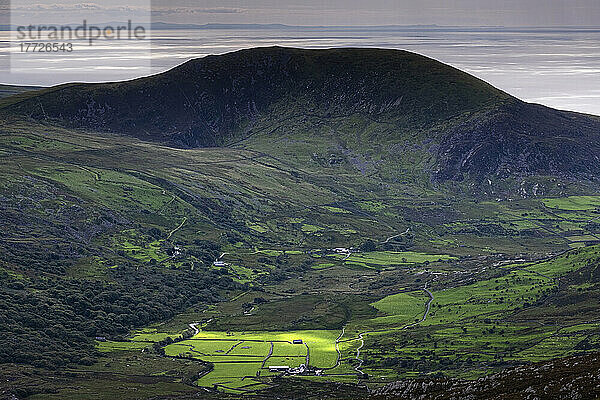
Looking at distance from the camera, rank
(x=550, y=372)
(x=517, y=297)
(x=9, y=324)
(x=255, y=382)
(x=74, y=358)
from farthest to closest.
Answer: (x=517, y=297) → (x=9, y=324) → (x=74, y=358) → (x=255, y=382) → (x=550, y=372)

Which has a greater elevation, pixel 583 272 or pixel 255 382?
pixel 583 272

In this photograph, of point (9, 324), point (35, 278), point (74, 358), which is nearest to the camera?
point (74, 358)

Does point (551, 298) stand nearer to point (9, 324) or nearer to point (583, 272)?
point (583, 272)

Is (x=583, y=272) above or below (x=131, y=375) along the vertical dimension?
above

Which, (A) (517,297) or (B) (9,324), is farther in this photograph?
(A) (517,297)

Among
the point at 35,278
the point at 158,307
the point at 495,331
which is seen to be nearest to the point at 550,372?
the point at 495,331

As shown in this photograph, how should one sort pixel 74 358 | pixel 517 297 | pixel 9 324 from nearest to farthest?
pixel 74 358, pixel 9 324, pixel 517 297

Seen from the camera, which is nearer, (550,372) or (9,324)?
(550,372)

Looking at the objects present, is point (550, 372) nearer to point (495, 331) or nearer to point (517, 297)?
point (495, 331)

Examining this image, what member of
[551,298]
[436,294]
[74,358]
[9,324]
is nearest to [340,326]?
[436,294]
